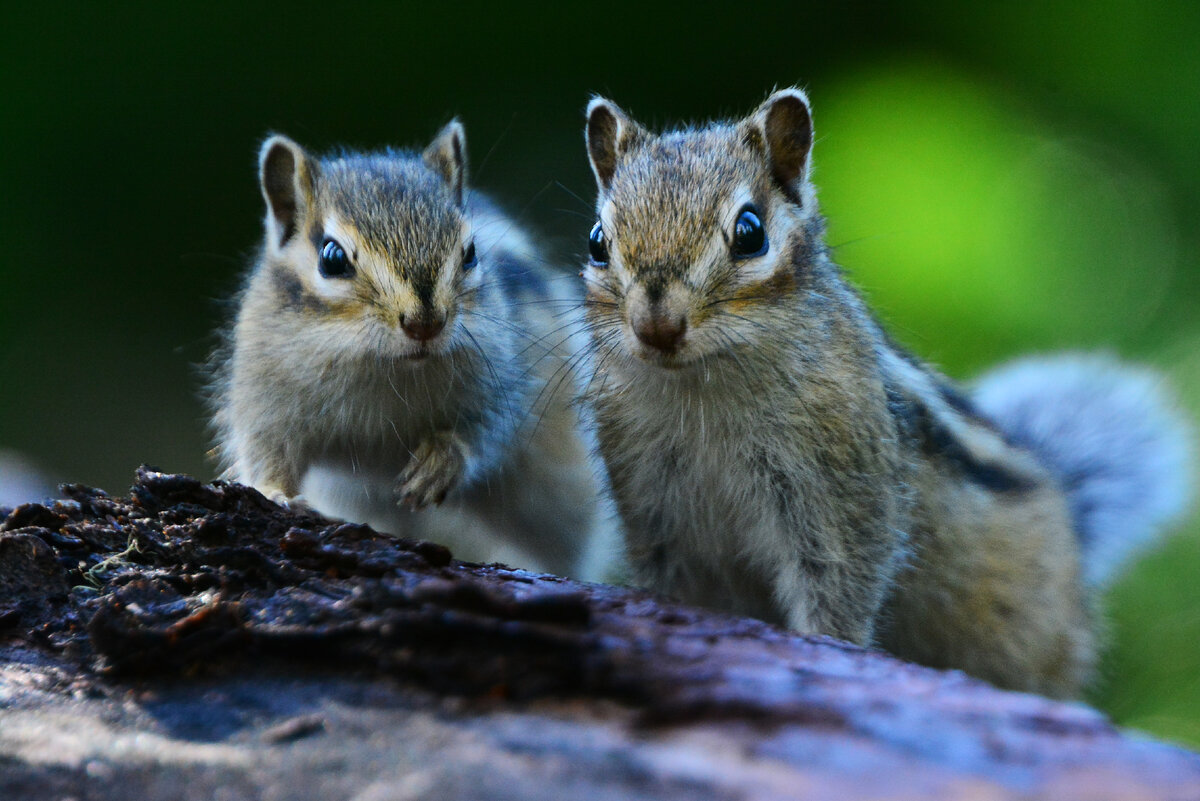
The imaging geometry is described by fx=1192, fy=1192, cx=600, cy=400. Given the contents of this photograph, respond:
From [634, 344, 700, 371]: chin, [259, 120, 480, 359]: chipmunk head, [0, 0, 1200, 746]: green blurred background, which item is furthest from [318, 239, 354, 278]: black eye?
[0, 0, 1200, 746]: green blurred background

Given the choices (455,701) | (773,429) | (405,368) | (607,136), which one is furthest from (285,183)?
(455,701)

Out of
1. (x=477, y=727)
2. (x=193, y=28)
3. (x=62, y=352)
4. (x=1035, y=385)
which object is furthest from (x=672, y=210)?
(x=62, y=352)

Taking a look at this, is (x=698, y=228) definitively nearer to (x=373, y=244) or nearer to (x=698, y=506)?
(x=698, y=506)

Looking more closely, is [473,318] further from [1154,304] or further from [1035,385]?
[1154,304]

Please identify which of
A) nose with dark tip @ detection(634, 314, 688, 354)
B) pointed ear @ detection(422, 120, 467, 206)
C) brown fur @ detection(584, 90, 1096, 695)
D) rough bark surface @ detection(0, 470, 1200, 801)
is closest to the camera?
rough bark surface @ detection(0, 470, 1200, 801)

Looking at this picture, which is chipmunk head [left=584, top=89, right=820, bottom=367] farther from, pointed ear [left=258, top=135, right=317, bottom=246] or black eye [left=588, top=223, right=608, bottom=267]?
pointed ear [left=258, top=135, right=317, bottom=246]
